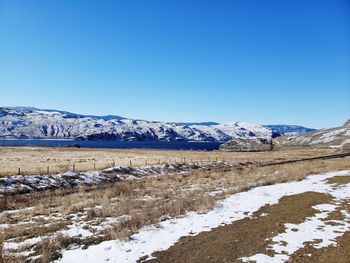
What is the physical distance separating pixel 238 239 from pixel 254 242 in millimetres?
629

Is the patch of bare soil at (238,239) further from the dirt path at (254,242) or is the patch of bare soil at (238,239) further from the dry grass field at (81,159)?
the dry grass field at (81,159)

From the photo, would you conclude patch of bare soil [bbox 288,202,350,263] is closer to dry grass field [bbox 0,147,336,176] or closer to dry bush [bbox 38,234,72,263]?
dry bush [bbox 38,234,72,263]

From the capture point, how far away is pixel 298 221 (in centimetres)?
1309

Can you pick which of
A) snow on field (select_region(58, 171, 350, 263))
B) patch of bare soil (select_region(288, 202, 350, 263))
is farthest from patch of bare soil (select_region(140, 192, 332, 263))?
patch of bare soil (select_region(288, 202, 350, 263))

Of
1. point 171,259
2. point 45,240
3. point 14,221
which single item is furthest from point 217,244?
point 14,221

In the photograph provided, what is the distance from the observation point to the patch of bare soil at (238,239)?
9636mm

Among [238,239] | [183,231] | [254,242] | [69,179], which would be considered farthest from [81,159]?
[254,242]

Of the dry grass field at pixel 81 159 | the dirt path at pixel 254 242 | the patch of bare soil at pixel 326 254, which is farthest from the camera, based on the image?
the dry grass field at pixel 81 159

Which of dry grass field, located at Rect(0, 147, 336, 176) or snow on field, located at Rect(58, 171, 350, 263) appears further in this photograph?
dry grass field, located at Rect(0, 147, 336, 176)

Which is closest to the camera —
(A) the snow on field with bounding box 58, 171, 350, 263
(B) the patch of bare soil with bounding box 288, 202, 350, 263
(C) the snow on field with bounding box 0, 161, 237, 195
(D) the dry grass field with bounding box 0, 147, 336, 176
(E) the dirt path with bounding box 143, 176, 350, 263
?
(B) the patch of bare soil with bounding box 288, 202, 350, 263

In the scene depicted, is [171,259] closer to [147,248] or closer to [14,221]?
[147,248]

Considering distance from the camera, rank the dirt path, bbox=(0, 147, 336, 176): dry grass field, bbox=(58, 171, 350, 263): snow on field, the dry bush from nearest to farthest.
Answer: the dirt path < the dry bush < bbox=(58, 171, 350, 263): snow on field < bbox=(0, 147, 336, 176): dry grass field

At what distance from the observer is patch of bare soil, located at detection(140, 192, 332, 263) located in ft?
31.6

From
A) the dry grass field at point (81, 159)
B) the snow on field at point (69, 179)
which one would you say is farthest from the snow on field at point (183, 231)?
the dry grass field at point (81, 159)
